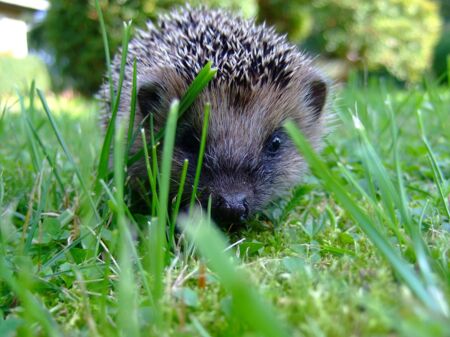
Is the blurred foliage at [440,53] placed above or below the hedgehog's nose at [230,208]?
below

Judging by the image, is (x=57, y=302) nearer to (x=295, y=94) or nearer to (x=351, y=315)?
(x=351, y=315)

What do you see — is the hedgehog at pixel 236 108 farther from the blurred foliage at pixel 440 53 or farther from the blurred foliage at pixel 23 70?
the blurred foliage at pixel 440 53

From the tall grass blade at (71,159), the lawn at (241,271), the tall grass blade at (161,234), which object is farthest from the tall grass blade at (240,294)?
the tall grass blade at (71,159)

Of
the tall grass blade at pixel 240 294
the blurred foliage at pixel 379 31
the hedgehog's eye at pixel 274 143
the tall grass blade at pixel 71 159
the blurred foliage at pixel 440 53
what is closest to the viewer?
the tall grass blade at pixel 240 294

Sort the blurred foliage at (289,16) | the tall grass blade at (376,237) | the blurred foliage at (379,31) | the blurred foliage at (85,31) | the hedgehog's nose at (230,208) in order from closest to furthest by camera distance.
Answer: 1. the tall grass blade at (376,237)
2. the hedgehog's nose at (230,208)
3. the blurred foliage at (85,31)
4. the blurred foliage at (289,16)
5. the blurred foliage at (379,31)

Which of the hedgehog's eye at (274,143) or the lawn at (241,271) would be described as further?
the hedgehog's eye at (274,143)

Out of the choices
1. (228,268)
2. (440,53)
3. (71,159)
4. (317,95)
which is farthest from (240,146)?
(440,53)

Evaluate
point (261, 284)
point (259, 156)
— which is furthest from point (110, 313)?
point (259, 156)
